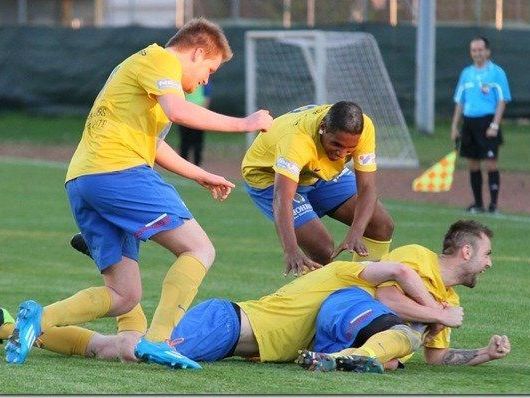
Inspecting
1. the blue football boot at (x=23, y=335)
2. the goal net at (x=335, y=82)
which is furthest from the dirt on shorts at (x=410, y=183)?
the blue football boot at (x=23, y=335)

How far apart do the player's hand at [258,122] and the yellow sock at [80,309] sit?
46.4 inches

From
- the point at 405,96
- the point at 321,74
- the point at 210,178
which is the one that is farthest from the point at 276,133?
the point at 405,96

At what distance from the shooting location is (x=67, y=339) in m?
7.54

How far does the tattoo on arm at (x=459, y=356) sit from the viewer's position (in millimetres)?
7418

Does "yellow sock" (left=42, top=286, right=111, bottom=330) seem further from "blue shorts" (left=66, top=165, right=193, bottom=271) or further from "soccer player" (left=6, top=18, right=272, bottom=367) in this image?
"blue shorts" (left=66, top=165, right=193, bottom=271)

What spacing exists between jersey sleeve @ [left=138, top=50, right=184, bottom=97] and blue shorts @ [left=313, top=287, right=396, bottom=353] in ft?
4.33

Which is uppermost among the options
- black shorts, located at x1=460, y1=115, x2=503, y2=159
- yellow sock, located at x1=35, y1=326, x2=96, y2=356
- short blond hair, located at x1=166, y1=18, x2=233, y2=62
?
short blond hair, located at x1=166, y1=18, x2=233, y2=62

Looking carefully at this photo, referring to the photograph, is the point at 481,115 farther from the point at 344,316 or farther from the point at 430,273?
the point at 344,316

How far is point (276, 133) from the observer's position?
8.96 meters

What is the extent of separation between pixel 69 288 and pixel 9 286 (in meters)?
0.48


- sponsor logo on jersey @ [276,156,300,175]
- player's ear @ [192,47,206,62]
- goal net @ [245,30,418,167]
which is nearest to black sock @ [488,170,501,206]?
goal net @ [245,30,418,167]

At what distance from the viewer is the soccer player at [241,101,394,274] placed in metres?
8.17

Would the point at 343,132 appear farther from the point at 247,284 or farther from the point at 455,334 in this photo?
the point at 247,284

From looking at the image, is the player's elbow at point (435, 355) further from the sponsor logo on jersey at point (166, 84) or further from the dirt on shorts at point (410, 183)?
the dirt on shorts at point (410, 183)
